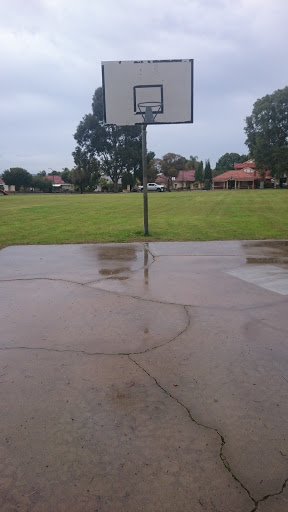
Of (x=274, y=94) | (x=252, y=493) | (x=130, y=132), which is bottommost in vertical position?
(x=252, y=493)

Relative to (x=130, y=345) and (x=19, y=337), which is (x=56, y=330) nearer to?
(x=19, y=337)

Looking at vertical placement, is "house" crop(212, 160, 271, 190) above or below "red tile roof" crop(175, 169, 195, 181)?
below

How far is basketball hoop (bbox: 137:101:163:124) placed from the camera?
9750 millimetres

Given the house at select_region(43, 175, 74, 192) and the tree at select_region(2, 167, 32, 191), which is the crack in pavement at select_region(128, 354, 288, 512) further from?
the house at select_region(43, 175, 74, 192)

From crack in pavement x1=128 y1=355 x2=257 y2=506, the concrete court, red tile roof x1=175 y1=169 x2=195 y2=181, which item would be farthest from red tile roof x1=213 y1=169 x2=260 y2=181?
crack in pavement x1=128 y1=355 x2=257 y2=506

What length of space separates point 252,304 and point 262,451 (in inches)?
99.9

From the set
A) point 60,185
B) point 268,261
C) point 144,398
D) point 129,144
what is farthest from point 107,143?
point 144,398

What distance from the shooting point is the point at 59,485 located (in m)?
1.91

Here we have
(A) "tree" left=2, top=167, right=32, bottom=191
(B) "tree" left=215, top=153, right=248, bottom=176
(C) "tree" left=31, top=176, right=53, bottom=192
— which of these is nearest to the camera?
(A) "tree" left=2, top=167, right=32, bottom=191

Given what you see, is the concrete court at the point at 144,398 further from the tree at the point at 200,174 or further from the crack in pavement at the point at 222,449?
the tree at the point at 200,174

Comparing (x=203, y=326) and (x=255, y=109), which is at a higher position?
(x=255, y=109)

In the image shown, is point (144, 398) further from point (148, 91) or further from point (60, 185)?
point (60, 185)

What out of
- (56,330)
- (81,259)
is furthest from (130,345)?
(81,259)

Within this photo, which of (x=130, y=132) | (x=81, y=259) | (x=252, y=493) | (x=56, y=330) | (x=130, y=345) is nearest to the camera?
(x=252, y=493)
